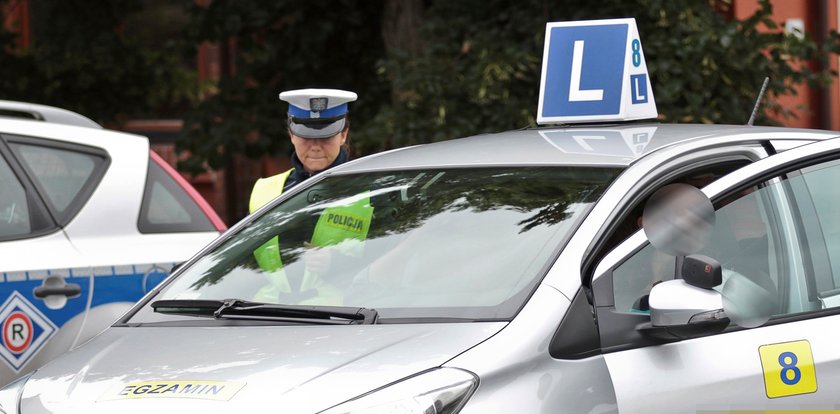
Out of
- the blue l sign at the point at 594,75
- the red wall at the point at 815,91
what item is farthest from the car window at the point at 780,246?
the red wall at the point at 815,91

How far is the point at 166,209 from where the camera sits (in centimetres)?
527

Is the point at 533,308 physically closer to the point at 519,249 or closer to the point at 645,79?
the point at 519,249

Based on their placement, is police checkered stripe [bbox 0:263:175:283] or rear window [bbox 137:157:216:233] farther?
rear window [bbox 137:157:216:233]

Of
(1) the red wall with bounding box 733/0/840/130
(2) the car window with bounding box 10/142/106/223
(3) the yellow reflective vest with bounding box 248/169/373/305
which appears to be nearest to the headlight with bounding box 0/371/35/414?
(3) the yellow reflective vest with bounding box 248/169/373/305

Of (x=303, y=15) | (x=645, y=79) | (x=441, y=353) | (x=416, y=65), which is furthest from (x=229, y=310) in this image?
(x=303, y=15)

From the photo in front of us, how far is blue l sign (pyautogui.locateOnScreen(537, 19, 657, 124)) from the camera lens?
4629 mm

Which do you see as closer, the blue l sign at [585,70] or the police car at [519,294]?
the police car at [519,294]

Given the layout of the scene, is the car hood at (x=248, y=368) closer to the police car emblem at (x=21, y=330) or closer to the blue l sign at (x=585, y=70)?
the police car emblem at (x=21, y=330)

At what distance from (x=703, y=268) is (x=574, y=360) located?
1.30ft

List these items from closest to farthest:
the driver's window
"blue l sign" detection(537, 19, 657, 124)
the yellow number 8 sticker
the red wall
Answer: the yellow number 8 sticker, the driver's window, "blue l sign" detection(537, 19, 657, 124), the red wall

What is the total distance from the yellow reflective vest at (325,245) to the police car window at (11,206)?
4.64ft

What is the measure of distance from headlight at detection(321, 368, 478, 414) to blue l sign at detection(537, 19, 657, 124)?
1.87 meters

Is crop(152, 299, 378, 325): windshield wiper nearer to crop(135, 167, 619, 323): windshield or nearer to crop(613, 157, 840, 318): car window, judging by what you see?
crop(135, 167, 619, 323): windshield

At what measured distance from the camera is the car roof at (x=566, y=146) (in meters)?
3.70
